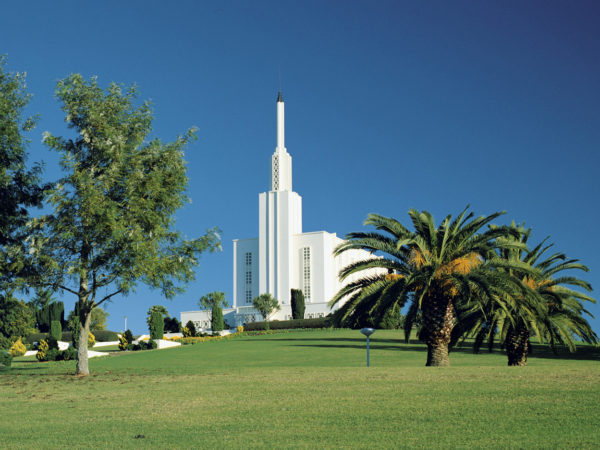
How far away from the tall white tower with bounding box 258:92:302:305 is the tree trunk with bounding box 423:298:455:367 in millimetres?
62284

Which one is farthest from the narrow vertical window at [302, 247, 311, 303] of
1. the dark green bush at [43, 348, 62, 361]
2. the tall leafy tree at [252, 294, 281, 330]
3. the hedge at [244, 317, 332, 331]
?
the dark green bush at [43, 348, 62, 361]

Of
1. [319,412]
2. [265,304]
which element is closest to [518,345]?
[319,412]

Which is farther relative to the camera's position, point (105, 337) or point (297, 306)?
point (297, 306)

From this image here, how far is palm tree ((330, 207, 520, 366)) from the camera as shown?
19.0 meters

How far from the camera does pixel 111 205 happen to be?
813 inches

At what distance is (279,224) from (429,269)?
216ft

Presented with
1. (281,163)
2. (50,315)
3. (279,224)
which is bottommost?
(50,315)

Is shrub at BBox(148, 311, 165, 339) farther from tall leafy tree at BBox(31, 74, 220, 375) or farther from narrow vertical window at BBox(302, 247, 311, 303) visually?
narrow vertical window at BBox(302, 247, 311, 303)

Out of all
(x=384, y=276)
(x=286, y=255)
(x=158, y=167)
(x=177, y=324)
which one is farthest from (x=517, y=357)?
(x=286, y=255)

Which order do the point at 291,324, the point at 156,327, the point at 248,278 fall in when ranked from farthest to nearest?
1. the point at 248,278
2. the point at 291,324
3. the point at 156,327

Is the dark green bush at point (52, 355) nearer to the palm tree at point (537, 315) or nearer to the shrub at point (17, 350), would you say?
the shrub at point (17, 350)

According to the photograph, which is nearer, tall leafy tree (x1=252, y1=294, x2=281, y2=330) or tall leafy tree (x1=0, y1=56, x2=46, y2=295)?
tall leafy tree (x1=0, y1=56, x2=46, y2=295)

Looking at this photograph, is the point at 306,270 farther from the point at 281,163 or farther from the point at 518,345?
the point at 518,345

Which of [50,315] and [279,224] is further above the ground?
[279,224]
